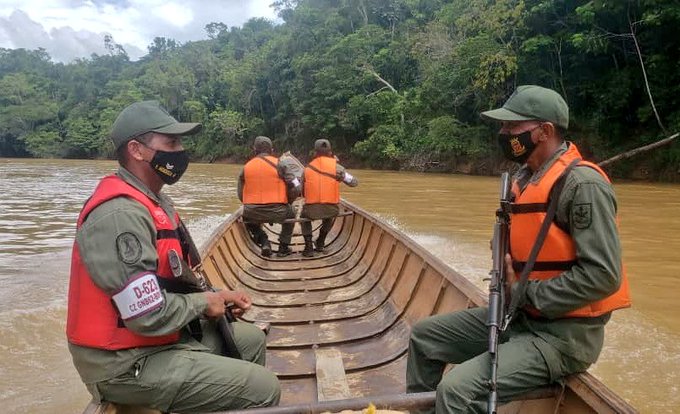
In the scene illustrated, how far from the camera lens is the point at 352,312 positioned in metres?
4.97

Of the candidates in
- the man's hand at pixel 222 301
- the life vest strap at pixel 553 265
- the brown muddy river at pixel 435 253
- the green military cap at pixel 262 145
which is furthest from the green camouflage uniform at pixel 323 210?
the life vest strap at pixel 553 265

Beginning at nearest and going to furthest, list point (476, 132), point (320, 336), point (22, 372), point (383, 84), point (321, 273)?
point (320, 336) → point (22, 372) → point (321, 273) → point (476, 132) → point (383, 84)

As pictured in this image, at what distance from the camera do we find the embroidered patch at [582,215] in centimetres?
209

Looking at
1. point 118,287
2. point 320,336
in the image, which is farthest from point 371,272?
point 118,287

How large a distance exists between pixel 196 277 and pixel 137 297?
49cm

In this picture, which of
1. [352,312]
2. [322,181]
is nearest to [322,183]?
[322,181]

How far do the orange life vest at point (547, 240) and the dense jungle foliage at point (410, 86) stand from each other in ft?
54.0

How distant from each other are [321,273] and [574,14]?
17427 mm

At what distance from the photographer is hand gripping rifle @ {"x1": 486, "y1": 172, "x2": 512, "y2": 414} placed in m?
2.12

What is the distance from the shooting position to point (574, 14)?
19594 mm

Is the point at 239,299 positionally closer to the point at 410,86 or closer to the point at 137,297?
the point at 137,297

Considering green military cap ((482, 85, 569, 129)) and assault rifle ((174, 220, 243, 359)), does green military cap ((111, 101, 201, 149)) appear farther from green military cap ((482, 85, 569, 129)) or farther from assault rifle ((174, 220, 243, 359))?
green military cap ((482, 85, 569, 129))

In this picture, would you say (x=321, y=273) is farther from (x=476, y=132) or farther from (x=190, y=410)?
(x=476, y=132)

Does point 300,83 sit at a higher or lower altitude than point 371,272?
higher
